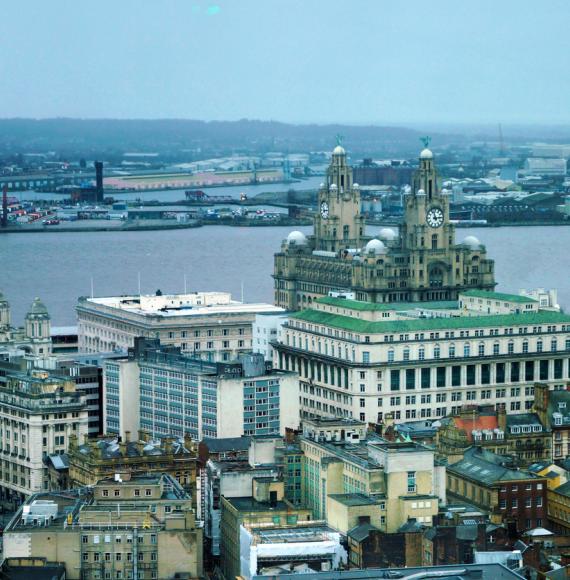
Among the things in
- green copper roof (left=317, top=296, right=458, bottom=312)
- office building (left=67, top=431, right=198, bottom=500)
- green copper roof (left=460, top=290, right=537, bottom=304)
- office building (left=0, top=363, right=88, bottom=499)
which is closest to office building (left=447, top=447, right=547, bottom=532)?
office building (left=67, top=431, right=198, bottom=500)

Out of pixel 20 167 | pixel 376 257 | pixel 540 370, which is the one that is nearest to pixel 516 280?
pixel 376 257

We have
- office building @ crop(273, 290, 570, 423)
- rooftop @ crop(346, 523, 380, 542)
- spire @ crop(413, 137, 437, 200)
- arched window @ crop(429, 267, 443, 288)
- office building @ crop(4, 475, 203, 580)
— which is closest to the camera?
office building @ crop(4, 475, 203, 580)

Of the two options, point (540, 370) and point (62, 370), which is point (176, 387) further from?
point (540, 370)

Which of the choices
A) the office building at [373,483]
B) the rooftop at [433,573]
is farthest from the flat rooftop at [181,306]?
the rooftop at [433,573]

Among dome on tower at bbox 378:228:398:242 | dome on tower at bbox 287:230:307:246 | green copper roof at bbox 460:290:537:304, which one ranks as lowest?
green copper roof at bbox 460:290:537:304

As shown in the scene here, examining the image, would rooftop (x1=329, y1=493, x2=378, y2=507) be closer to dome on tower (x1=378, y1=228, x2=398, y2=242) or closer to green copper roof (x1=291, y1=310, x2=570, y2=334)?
green copper roof (x1=291, y1=310, x2=570, y2=334)
